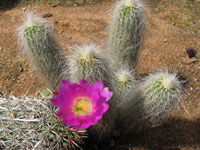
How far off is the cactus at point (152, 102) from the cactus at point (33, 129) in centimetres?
55

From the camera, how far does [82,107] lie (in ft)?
4.63

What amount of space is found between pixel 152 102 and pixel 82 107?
63cm

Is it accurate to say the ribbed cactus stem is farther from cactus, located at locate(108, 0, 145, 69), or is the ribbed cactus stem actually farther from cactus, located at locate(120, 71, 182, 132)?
cactus, located at locate(108, 0, 145, 69)

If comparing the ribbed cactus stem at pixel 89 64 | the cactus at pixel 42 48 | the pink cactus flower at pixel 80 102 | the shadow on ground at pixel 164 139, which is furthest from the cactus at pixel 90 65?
the shadow on ground at pixel 164 139

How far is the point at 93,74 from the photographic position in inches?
61.1

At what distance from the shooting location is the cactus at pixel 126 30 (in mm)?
1998

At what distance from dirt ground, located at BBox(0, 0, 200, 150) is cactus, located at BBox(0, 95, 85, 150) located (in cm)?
56

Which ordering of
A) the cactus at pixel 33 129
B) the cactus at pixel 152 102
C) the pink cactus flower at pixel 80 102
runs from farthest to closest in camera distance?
the cactus at pixel 152 102 → the cactus at pixel 33 129 → the pink cactus flower at pixel 80 102

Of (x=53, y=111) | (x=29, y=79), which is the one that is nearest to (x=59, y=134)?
(x=53, y=111)

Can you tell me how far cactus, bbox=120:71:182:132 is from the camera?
5.50 ft

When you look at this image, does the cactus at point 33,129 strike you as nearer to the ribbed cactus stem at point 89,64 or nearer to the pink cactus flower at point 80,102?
the pink cactus flower at point 80,102

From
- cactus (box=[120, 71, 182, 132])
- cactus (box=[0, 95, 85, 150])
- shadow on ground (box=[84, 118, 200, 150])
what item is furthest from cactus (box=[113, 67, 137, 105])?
cactus (box=[0, 95, 85, 150])

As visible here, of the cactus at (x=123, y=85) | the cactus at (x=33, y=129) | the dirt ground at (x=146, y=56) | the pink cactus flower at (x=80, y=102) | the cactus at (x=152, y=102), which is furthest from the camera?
the dirt ground at (x=146, y=56)

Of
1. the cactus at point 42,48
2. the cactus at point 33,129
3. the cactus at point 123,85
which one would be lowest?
the cactus at point 33,129
